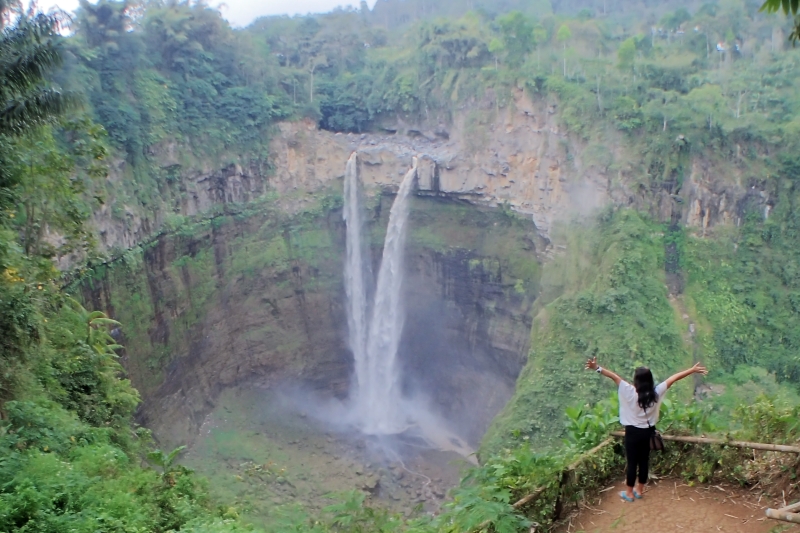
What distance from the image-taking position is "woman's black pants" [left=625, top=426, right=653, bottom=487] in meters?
4.65

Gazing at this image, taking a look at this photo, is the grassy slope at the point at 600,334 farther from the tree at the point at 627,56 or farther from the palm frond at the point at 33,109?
the palm frond at the point at 33,109

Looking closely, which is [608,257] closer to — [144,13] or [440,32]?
[440,32]

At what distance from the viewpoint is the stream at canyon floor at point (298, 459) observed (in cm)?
1605

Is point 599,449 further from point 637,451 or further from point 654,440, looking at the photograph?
point 654,440

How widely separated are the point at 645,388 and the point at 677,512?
1022 millimetres

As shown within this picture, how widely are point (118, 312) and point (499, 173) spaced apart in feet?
42.5

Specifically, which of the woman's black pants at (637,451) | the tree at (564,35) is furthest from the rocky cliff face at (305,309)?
the woman's black pants at (637,451)

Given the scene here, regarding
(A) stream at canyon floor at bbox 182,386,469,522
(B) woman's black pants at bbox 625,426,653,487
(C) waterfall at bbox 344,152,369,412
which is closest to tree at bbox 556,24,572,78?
(C) waterfall at bbox 344,152,369,412

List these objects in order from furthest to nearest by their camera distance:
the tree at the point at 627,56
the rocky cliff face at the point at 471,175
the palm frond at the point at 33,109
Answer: the tree at the point at 627,56 < the rocky cliff face at the point at 471,175 < the palm frond at the point at 33,109

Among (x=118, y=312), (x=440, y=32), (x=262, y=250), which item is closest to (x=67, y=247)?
(x=118, y=312)

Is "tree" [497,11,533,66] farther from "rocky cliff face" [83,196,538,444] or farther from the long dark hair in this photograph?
the long dark hair

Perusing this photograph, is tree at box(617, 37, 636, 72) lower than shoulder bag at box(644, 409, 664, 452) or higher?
higher

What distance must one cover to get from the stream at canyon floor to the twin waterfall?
7.83 feet

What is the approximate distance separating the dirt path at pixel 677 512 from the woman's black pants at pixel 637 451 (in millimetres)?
213
